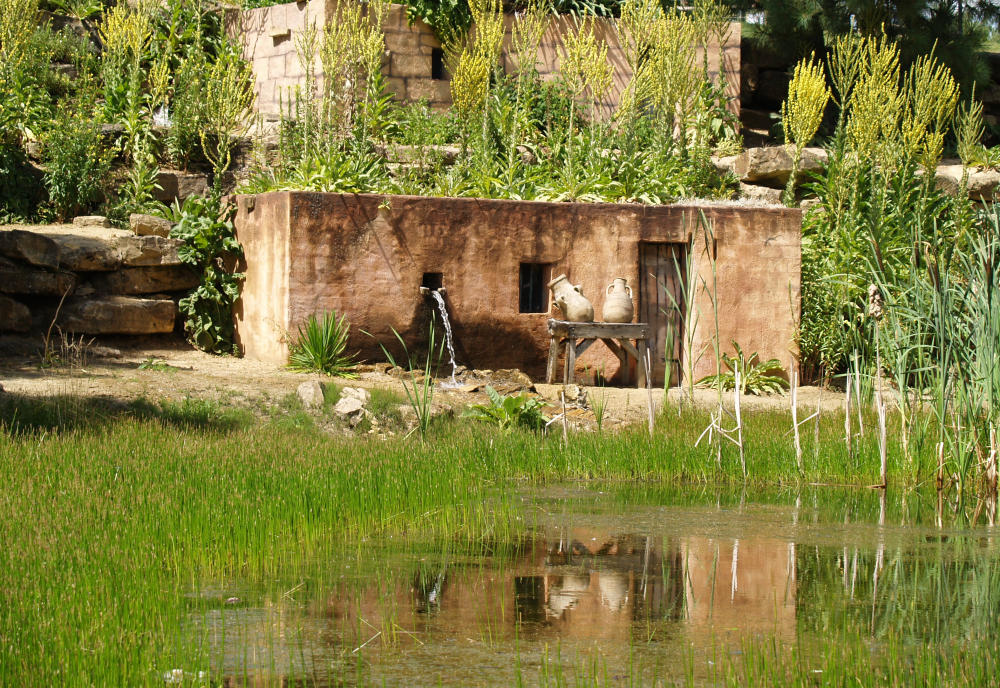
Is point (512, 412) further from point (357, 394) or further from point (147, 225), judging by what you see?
point (147, 225)

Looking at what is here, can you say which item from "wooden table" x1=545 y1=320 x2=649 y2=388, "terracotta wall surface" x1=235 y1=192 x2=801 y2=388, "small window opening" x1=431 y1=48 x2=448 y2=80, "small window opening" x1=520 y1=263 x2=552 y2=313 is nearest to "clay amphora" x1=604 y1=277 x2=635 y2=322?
"wooden table" x1=545 y1=320 x2=649 y2=388

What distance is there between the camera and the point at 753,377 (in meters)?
16.0

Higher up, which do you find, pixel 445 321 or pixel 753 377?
pixel 445 321

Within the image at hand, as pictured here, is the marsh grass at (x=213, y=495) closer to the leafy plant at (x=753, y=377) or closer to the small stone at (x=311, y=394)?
the small stone at (x=311, y=394)

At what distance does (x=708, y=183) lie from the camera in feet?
63.2

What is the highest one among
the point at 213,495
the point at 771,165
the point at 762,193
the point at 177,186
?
the point at 771,165

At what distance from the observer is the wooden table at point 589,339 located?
15062 mm

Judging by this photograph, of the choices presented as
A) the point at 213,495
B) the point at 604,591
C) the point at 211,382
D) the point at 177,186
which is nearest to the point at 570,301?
the point at 211,382

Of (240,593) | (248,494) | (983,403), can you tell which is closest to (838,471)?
(983,403)

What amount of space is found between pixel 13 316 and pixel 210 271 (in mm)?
2568

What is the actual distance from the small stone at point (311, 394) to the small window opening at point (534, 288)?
399 centimetres

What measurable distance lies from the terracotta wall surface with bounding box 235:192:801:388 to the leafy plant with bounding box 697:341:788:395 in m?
0.19

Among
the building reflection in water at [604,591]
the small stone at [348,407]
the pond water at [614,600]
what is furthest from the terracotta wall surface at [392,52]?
the building reflection in water at [604,591]

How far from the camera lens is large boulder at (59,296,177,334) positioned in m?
15.5
